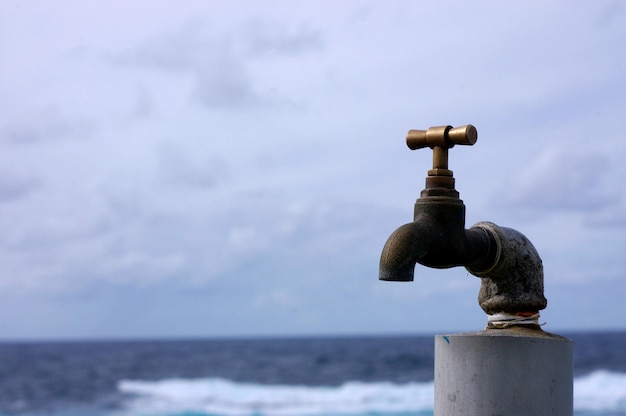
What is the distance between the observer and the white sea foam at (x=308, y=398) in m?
24.5

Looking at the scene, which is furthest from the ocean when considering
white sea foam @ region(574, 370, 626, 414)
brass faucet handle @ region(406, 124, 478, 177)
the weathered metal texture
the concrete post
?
brass faucet handle @ region(406, 124, 478, 177)

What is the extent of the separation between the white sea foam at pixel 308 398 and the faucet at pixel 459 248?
20.4 meters

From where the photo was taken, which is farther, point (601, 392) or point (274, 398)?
point (274, 398)

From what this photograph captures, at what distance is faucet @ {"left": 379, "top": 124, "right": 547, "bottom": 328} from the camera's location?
2.53 m

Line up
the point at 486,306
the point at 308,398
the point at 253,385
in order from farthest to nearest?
the point at 253,385 → the point at 308,398 → the point at 486,306

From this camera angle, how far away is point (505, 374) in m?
2.49

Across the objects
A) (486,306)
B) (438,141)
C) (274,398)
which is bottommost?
(274,398)

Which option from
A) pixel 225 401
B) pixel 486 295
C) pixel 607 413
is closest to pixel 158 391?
pixel 225 401

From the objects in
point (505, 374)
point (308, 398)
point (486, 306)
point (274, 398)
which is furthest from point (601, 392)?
point (505, 374)

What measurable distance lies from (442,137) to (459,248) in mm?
324

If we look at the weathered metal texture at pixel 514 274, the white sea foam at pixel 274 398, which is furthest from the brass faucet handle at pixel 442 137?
the white sea foam at pixel 274 398

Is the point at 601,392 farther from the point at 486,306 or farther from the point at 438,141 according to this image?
the point at 438,141

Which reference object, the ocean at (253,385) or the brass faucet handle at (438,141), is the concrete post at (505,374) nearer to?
the brass faucet handle at (438,141)

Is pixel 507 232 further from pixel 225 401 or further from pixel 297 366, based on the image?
pixel 297 366
